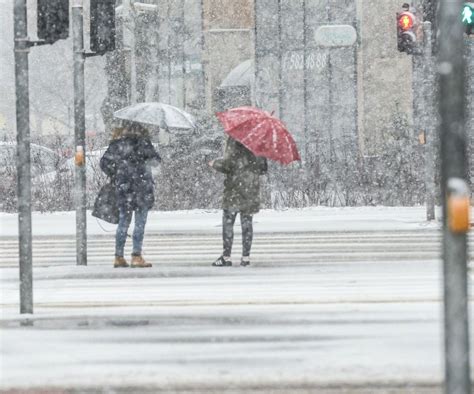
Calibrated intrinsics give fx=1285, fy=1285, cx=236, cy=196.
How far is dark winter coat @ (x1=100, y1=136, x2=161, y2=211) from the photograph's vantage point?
13.7 m

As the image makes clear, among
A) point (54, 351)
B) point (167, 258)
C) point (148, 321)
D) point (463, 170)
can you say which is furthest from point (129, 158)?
point (463, 170)

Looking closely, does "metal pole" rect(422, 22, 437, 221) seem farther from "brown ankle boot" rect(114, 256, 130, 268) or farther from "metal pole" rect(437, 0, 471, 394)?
"metal pole" rect(437, 0, 471, 394)

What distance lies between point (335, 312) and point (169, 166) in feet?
43.0

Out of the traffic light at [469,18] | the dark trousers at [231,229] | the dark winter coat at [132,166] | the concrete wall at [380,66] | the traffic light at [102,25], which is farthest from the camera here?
the concrete wall at [380,66]

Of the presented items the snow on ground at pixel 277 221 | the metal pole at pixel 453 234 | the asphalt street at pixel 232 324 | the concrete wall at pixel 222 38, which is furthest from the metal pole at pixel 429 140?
the concrete wall at pixel 222 38

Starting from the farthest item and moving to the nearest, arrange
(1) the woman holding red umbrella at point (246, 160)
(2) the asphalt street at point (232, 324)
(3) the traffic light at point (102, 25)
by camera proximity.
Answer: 1. (1) the woman holding red umbrella at point (246, 160)
2. (3) the traffic light at point (102, 25)
3. (2) the asphalt street at point (232, 324)

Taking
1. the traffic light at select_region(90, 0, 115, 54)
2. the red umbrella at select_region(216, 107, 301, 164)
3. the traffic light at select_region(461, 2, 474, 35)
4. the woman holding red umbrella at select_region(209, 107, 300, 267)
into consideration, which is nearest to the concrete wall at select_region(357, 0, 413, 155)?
the traffic light at select_region(461, 2, 474, 35)

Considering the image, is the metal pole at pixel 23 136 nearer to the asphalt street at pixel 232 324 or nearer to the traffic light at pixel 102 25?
the asphalt street at pixel 232 324

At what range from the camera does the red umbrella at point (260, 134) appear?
1378 cm

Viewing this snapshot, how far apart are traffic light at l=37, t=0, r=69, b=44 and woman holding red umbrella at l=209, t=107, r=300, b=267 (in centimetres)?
379

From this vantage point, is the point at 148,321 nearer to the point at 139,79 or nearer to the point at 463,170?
the point at 463,170

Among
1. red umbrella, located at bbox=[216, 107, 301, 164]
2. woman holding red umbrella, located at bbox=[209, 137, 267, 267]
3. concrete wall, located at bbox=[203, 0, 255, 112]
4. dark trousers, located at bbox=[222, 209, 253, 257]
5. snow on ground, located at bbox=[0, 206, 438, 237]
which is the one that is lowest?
snow on ground, located at bbox=[0, 206, 438, 237]

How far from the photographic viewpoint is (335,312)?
10.0 m

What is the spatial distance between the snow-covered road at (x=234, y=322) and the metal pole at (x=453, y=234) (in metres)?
2.10
